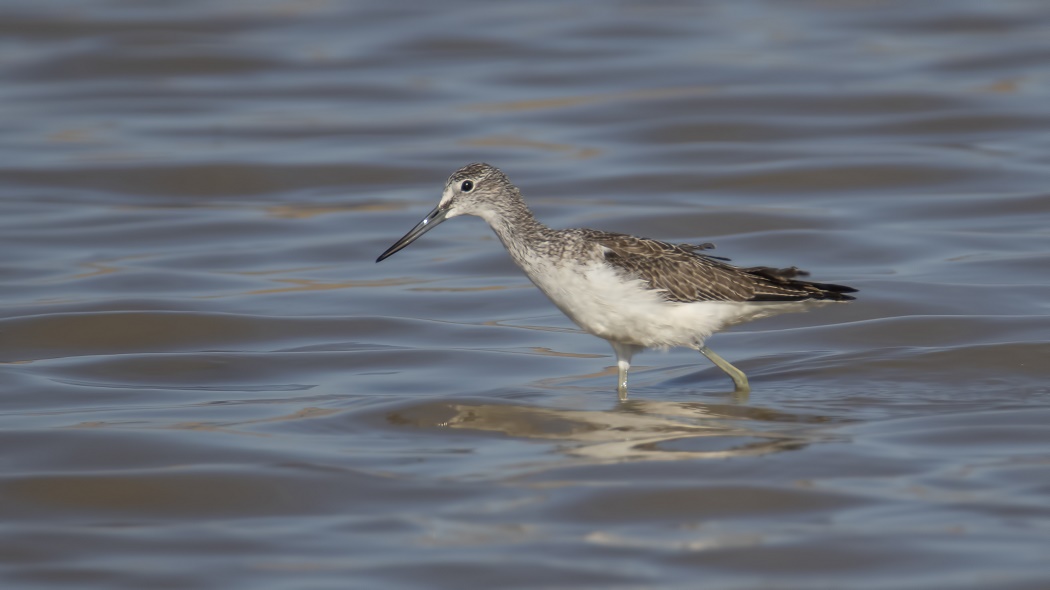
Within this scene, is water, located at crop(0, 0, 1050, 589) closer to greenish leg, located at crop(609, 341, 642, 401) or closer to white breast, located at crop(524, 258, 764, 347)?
greenish leg, located at crop(609, 341, 642, 401)

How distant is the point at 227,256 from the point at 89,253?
1.38m

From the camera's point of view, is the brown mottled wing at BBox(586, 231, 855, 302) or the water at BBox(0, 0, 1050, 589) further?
the brown mottled wing at BBox(586, 231, 855, 302)

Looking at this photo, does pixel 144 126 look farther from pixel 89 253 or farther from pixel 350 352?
pixel 350 352

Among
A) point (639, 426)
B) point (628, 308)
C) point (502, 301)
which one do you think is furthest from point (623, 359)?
point (502, 301)

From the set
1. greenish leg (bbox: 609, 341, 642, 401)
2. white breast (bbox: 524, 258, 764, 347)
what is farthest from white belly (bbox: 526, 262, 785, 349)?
greenish leg (bbox: 609, 341, 642, 401)

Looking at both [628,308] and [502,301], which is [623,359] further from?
[502,301]

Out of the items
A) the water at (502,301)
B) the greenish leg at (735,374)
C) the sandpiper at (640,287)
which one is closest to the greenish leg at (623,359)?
the sandpiper at (640,287)

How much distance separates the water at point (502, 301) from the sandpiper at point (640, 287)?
501mm

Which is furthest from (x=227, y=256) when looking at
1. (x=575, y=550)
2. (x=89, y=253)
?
(x=575, y=550)

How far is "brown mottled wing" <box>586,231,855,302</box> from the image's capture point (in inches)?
385

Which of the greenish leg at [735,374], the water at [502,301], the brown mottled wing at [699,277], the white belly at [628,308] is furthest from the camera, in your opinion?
the greenish leg at [735,374]

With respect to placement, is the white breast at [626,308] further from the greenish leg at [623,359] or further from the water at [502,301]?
the water at [502,301]

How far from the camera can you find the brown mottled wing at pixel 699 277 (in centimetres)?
979

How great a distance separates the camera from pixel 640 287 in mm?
9688
